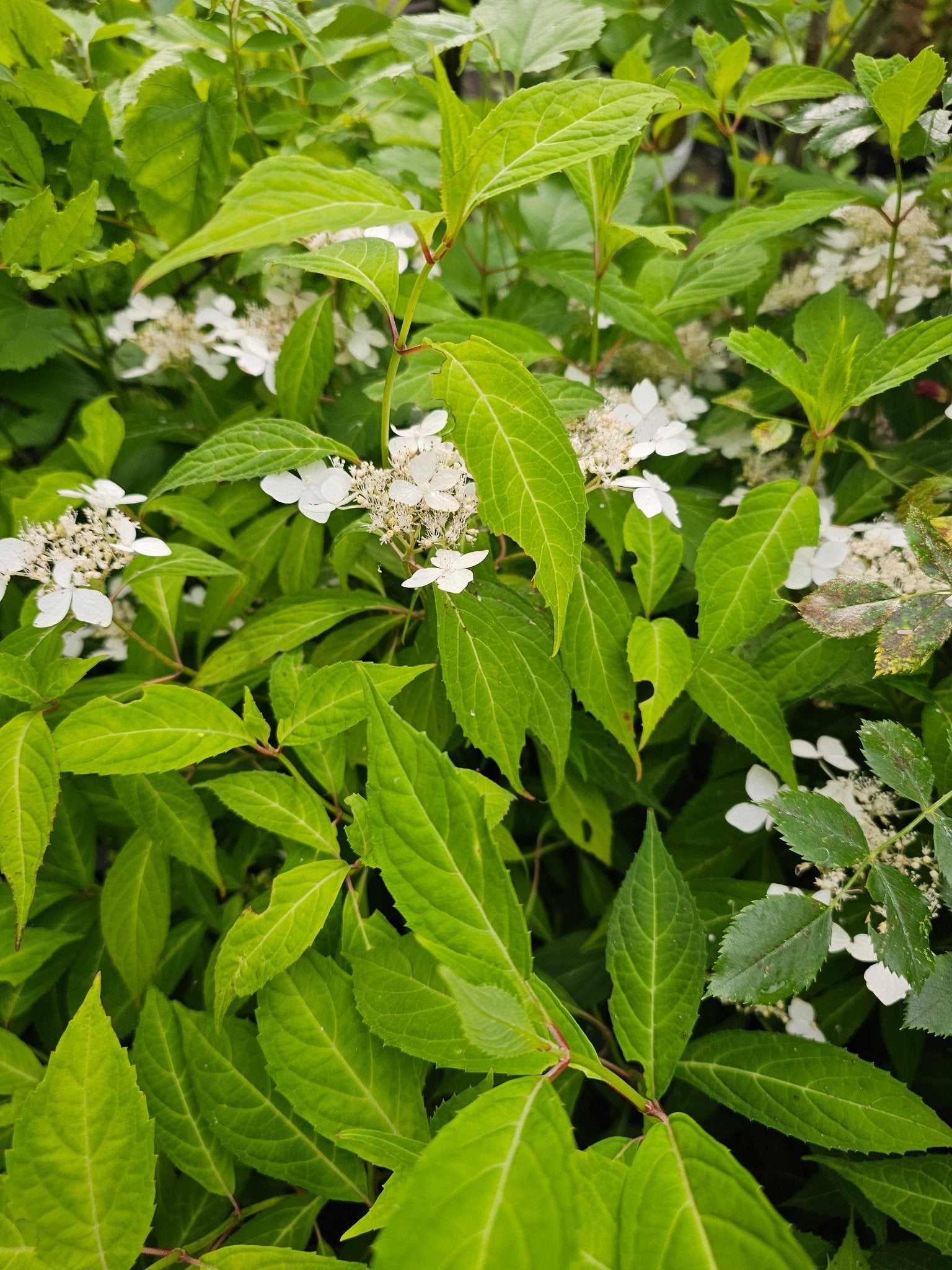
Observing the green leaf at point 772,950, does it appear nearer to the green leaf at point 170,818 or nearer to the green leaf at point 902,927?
the green leaf at point 902,927

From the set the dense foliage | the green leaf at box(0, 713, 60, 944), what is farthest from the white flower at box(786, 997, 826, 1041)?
the green leaf at box(0, 713, 60, 944)

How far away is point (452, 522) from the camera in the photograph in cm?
57

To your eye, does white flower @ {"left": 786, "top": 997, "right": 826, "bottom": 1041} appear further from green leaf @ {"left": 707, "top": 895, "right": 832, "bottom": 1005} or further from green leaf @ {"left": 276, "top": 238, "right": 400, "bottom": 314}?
green leaf @ {"left": 276, "top": 238, "right": 400, "bottom": 314}

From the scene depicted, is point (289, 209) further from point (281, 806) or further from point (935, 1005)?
point (935, 1005)

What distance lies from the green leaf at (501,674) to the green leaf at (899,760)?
217 millimetres

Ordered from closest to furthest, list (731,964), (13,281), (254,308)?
(731,964) < (254,308) < (13,281)

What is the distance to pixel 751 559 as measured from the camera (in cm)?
61

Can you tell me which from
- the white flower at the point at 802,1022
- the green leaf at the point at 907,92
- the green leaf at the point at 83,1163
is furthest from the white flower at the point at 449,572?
the green leaf at the point at 907,92

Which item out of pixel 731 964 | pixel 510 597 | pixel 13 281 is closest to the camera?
pixel 731 964

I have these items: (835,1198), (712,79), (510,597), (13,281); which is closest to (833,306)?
(712,79)

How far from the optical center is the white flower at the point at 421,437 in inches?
21.9

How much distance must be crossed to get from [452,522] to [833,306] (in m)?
0.52

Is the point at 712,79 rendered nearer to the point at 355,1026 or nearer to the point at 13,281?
the point at 13,281

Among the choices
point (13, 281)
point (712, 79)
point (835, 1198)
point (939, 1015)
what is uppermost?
point (712, 79)
